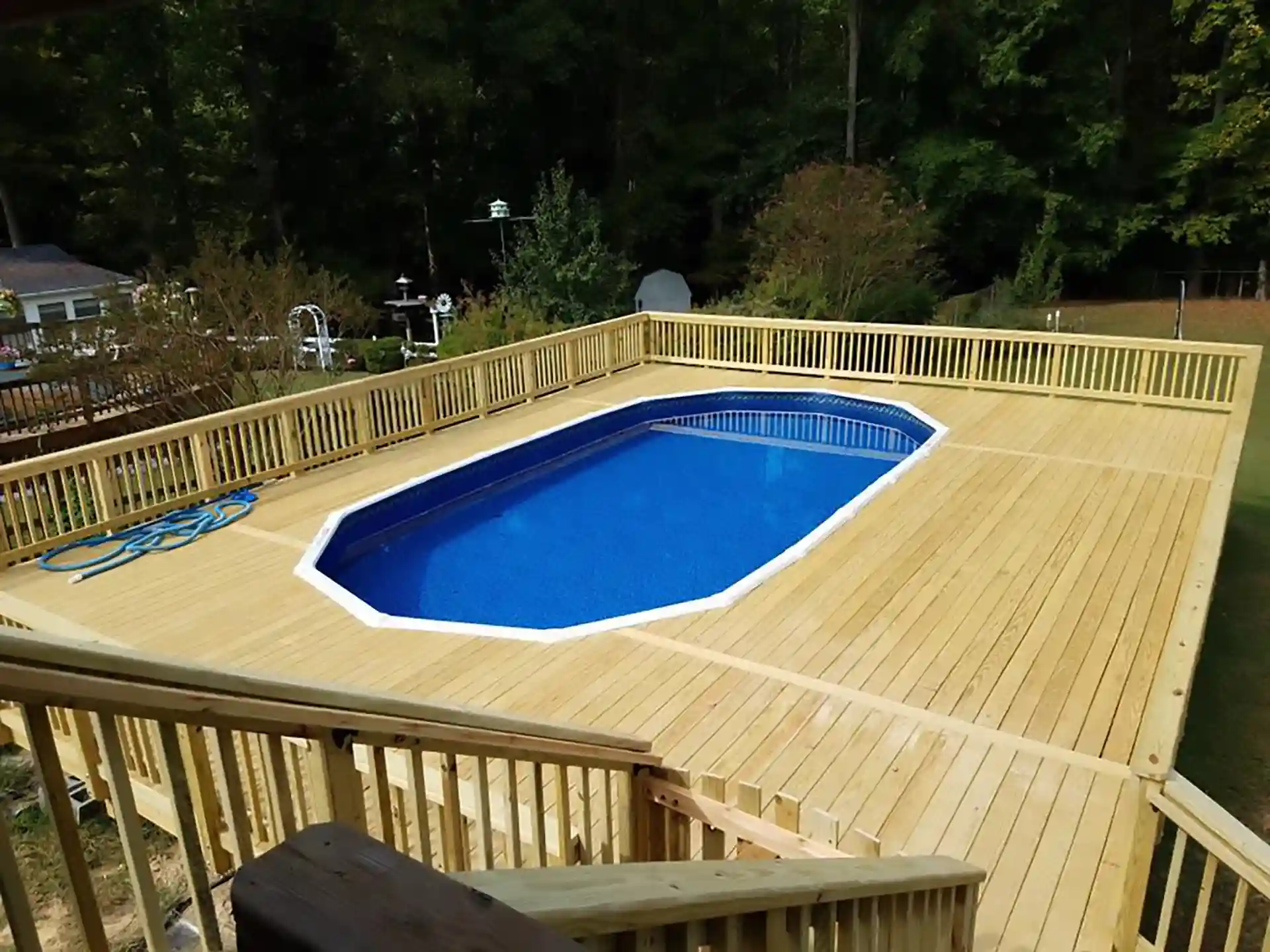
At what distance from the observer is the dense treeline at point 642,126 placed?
60.8 ft

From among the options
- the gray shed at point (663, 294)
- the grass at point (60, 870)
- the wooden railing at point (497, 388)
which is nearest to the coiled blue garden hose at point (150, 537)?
the wooden railing at point (497, 388)

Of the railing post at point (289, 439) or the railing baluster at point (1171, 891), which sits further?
the railing post at point (289, 439)

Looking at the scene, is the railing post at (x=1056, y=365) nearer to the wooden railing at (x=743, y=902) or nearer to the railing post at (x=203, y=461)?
the railing post at (x=203, y=461)

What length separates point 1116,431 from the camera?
8.95 meters

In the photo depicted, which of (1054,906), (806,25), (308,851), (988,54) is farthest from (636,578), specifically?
(806,25)

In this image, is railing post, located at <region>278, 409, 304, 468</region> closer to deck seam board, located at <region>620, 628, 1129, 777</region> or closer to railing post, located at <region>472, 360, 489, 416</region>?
railing post, located at <region>472, 360, 489, 416</region>

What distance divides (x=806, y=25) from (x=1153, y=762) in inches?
943

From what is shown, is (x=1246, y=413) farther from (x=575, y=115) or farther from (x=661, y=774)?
(x=575, y=115)

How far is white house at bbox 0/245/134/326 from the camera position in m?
15.5

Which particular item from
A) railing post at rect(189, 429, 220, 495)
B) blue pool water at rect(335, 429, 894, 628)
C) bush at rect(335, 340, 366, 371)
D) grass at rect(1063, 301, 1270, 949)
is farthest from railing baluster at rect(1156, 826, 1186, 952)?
bush at rect(335, 340, 366, 371)

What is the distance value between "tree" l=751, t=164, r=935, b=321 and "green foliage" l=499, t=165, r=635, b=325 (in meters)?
2.52

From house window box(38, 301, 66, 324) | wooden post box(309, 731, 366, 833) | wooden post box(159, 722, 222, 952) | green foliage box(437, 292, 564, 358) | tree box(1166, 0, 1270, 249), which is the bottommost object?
green foliage box(437, 292, 564, 358)

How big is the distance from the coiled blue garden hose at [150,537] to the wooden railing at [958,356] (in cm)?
650

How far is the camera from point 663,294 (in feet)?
66.7
